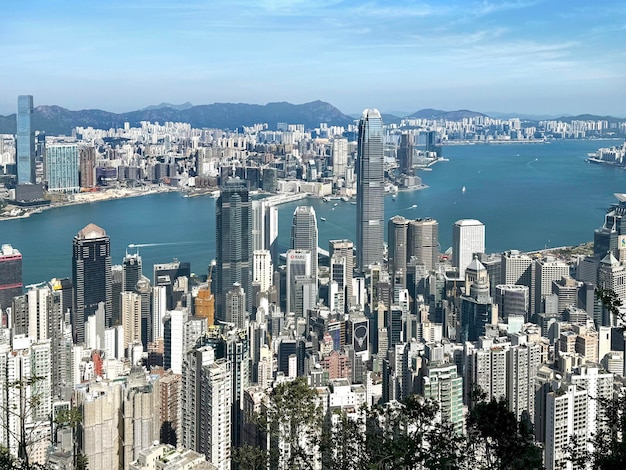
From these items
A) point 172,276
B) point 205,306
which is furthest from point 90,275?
point 205,306

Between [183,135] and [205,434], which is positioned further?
[183,135]

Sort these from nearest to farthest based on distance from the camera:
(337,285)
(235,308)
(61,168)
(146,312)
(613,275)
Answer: (146,312) < (235,308) < (613,275) < (337,285) < (61,168)

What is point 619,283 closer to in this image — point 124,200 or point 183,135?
point 124,200

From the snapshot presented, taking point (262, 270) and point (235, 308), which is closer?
point (235, 308)

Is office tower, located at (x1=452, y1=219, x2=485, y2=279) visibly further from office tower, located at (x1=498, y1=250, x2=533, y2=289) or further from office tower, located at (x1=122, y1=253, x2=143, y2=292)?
office tower, located at (x1=122, y1=253, x2=143, y2=292)

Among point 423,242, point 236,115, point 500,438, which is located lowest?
point 423,242

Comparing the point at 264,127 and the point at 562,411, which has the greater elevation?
the point at 264,127

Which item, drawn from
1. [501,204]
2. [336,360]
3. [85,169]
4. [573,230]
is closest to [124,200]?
[85,169]

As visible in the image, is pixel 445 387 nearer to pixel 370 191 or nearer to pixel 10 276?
pixel 10 276
